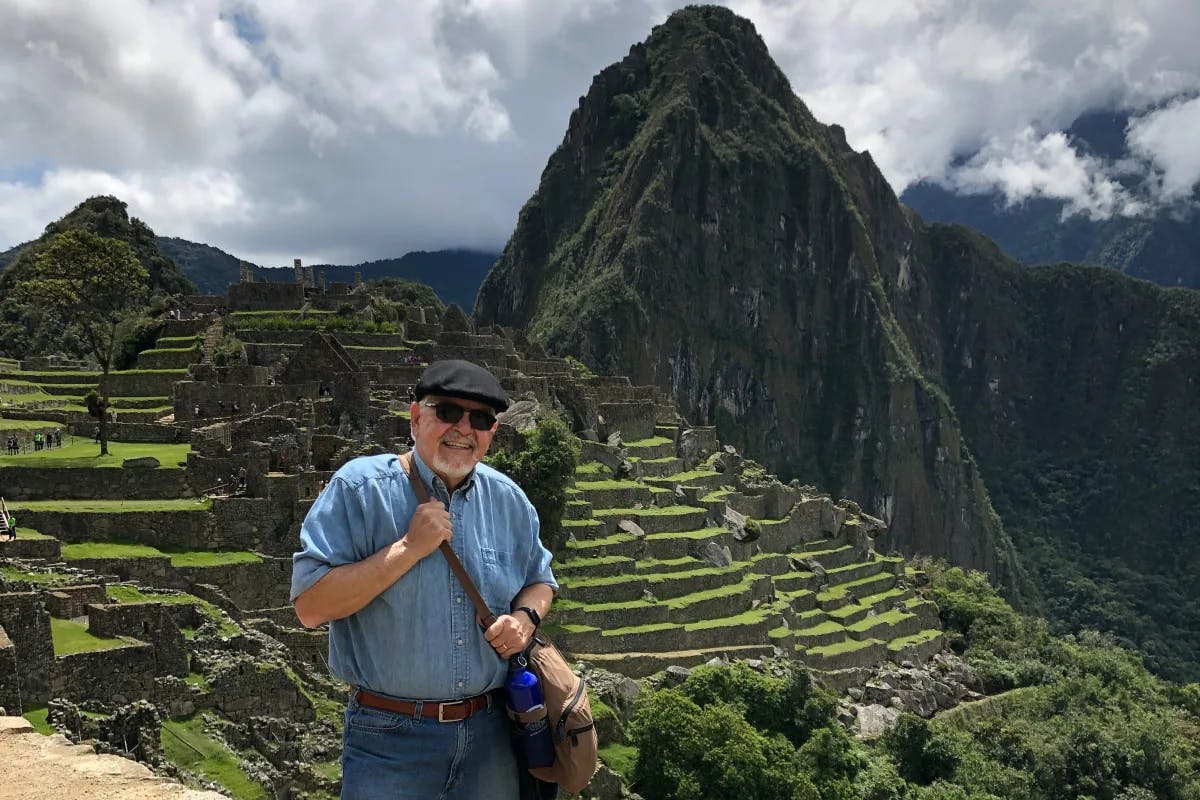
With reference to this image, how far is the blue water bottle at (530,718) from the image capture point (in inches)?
168

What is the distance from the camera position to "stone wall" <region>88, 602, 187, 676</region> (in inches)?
508

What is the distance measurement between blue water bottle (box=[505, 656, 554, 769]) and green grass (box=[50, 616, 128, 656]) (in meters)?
9.79

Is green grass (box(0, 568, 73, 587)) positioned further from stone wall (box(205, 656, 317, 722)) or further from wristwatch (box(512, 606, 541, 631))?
wristwatch (box(512, 606, 541, 631))

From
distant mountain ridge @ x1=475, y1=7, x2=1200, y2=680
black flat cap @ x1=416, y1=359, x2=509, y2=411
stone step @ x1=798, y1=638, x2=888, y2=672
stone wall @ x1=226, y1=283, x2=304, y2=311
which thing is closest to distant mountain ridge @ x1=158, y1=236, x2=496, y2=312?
distant mountain ridge @ x1=475, y1=7, x2=1200, y2=680

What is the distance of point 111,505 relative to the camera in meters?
18.6

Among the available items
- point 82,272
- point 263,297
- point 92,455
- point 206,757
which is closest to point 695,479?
point 263,297

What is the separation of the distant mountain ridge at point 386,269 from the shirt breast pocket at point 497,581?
65.7m

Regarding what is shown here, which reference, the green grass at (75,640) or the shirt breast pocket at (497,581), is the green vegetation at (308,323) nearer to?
the green grass at (75,640)

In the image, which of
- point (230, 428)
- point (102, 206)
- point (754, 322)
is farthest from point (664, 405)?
point (754, 322)

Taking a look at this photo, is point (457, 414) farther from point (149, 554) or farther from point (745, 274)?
point (745, 274)

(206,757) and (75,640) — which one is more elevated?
(75,640)

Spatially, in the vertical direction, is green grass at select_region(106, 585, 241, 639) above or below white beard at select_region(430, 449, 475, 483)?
below

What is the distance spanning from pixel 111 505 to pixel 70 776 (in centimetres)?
1440

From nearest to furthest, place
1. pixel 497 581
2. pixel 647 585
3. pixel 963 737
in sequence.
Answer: pixel 497 581
pixel 647 585
pixel 963 737
